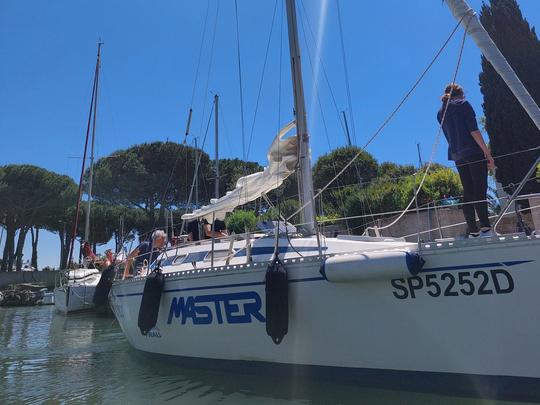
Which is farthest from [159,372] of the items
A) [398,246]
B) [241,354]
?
[398,246]

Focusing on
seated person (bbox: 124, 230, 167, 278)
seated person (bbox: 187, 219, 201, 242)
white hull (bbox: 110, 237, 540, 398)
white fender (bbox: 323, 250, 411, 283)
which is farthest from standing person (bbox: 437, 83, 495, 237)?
seated person (bbox: 187, 219, 201, 242)

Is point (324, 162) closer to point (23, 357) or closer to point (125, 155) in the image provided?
point (125, 155)

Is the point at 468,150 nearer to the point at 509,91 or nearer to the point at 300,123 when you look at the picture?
A: the point at 300,123

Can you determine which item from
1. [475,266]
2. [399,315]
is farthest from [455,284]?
[399,315]

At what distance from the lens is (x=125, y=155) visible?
34.2 metres

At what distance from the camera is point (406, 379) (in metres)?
4.70

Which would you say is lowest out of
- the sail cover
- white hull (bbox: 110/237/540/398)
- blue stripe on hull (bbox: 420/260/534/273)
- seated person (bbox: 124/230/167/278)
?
white hull (bbox: 110/237/540/398)

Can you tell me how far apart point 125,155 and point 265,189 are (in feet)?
93.6

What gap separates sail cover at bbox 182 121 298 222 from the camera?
7449 mm

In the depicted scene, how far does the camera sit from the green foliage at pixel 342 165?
89.8 feet

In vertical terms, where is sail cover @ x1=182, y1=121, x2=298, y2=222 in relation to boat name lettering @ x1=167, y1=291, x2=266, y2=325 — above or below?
above

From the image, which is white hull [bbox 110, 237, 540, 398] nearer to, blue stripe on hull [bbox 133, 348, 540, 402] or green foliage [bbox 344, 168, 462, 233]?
blue stripe on hull [bbox 133, 348, 540, 402]

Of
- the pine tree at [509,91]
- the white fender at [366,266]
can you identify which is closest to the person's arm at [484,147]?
the white fender at [366,266]

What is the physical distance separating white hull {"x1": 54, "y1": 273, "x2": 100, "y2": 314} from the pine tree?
1748 cm
